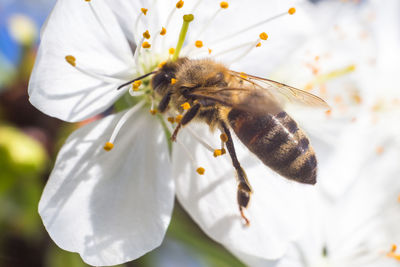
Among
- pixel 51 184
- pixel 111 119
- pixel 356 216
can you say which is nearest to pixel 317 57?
pixel 356 216

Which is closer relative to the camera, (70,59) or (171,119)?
(70,59)

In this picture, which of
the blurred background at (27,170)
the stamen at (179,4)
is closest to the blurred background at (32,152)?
the blurred background at (27,170)

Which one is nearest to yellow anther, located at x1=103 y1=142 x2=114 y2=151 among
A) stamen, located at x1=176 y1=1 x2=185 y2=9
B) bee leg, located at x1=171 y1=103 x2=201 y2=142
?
bee leg, located at x1=171 y1=103 x2=201 y2=142

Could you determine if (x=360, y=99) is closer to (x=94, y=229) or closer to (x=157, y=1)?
(x=157, y=1)

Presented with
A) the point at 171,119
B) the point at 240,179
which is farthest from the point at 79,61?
the point at 240,179

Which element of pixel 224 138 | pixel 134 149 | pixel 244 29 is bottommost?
pixel 134 149

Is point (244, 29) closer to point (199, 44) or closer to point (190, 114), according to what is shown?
point (199, 44)

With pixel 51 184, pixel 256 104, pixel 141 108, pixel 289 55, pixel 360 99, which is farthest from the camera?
pixel 360 99
